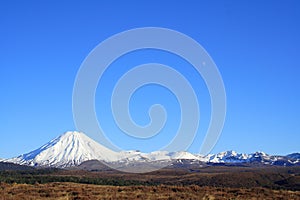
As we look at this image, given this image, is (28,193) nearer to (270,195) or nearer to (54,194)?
(54,194)

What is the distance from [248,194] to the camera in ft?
160

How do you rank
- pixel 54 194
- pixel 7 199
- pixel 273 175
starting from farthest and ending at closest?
pixel 273 175 < pixel 54 194 < pixel 7 199

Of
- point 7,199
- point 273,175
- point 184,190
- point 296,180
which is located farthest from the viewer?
point 273,175

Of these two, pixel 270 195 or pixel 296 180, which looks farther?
pixel 296 180

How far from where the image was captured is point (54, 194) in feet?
159

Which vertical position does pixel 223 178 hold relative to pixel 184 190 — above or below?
above

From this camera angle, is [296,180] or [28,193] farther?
[296,180]

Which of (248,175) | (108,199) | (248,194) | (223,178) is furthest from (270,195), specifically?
(248,175)

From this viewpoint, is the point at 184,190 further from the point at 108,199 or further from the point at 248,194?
the point at 108,199

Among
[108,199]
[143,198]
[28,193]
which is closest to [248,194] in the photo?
[143,198]

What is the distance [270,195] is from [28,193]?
25.5 metres

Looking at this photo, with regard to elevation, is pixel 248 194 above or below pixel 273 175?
below

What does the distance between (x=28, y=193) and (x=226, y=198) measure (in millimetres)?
21096

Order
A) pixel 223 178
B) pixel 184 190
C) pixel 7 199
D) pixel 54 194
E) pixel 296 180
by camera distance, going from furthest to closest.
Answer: pixel 223 178 < pixel 296 180 < pixel 184 190 < pixel 54 194 < pixel 7 199
